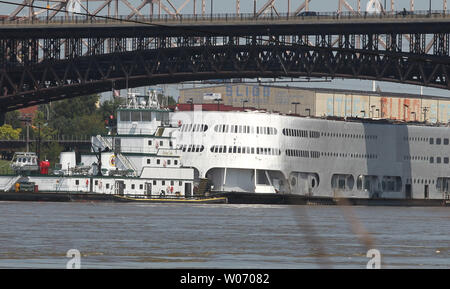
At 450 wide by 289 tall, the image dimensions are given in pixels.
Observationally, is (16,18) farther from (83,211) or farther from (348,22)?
(83,211)

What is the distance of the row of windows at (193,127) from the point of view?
94250mm

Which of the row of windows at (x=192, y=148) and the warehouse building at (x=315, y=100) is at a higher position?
the warehouse building at (x=315, y=100)

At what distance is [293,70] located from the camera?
115938mm

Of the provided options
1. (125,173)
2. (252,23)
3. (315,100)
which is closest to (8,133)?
(315,100)

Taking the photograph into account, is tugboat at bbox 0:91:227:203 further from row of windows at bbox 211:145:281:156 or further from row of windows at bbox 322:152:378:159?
row of windows at bbox 322:152:378:159

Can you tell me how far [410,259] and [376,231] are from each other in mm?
17144

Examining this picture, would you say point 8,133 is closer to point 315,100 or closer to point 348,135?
point 315,100

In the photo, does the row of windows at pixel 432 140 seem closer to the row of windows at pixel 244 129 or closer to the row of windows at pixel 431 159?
the row of windows at pixel 431 159

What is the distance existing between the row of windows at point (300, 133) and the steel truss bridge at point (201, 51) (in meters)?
10.5

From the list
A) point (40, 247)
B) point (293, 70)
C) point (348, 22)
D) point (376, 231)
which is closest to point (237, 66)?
point (293, 70)

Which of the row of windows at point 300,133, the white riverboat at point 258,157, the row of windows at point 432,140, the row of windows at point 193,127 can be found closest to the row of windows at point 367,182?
the white riverboat at point 258,157

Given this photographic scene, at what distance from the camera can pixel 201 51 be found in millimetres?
117188

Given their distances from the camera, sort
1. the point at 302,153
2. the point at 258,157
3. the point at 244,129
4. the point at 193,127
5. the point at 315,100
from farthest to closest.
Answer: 1. the point at 315,100
2. the point at 302,153
3. the point at 258,157
4. the point at 244,129
5. the point at 193,127

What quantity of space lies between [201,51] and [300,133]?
1990cm
